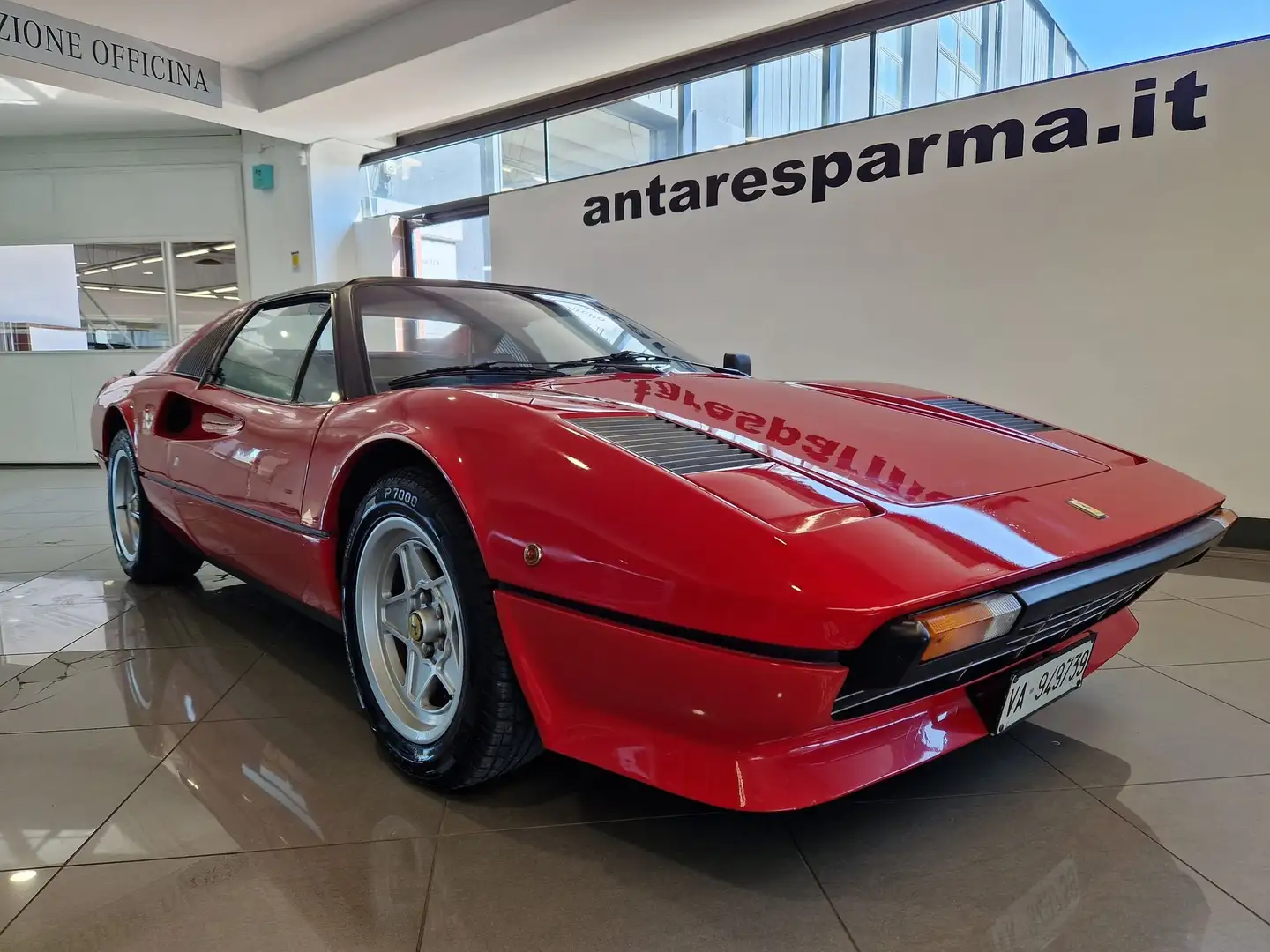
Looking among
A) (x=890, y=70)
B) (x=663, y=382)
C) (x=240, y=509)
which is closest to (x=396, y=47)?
(x=890, y=70)

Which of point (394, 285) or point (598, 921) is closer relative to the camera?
point (598, 921)

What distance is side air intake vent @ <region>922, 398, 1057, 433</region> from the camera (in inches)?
70.1

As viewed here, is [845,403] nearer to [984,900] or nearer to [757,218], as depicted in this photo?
[984,900]

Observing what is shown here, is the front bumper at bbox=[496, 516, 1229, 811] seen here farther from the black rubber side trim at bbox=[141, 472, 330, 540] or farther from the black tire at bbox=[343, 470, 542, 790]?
the black rubber side trim at bbox=[141, 472, 330, 540]

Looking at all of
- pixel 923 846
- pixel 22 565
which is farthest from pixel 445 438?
pixel 22 565

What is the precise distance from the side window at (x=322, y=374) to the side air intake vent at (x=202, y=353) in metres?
0.77

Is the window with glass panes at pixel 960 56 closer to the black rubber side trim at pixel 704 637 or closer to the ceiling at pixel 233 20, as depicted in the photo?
the ceiling at pixel 233 20

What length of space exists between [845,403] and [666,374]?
1.57 feet

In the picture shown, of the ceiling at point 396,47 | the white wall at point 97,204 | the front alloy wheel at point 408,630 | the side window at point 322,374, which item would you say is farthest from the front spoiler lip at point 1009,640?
the white wall at point 97,204

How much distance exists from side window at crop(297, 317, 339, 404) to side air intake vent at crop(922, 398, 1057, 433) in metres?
1.41

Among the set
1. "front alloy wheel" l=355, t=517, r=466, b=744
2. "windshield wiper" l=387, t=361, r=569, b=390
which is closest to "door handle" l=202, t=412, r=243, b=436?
"windshield wiper" l=387, t=361, r=569, b=390

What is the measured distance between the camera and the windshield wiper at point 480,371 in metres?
1.77

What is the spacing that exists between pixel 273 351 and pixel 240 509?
53cm

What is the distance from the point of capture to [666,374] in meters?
2.01
